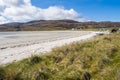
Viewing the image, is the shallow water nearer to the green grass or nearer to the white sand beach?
the white sand beach

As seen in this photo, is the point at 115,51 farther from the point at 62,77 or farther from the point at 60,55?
the point at 62,77

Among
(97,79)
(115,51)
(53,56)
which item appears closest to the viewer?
(97,79)

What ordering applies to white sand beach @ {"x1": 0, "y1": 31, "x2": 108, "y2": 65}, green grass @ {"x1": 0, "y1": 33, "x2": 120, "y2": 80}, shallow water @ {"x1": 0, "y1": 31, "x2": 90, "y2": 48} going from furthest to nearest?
shallow water @ {"x1": 0, "y1": 31, "x2": 90, "y2": 48}
white sand beach @ {"x1": 0, "y1": 31, "x2": 108, "y2": 65}
green grass @ {"x1": 0, "y1": 33, "x2": 120, "y2": 80}

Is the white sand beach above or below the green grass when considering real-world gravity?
below

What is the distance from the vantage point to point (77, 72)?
27.1 feet

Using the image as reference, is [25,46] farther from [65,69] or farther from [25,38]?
[25,38]

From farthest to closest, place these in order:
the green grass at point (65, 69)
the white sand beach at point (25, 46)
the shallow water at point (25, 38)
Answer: the shallow water at point (25, 38) → the white sand beach at point (25, 46) → the green grass at point (65, 69)

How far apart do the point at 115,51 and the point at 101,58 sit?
343 centimetres

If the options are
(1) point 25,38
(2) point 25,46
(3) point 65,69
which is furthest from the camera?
(1) point 25,38

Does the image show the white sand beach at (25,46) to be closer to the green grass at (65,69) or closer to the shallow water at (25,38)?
the shallow water at (25,38)

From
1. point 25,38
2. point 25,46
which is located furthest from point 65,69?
point 25,38

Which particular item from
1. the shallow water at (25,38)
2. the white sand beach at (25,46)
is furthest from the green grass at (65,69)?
the shallow water at (25,38)

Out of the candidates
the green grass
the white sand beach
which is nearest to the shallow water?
the white sand beach

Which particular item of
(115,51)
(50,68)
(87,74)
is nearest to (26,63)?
(50,68)
